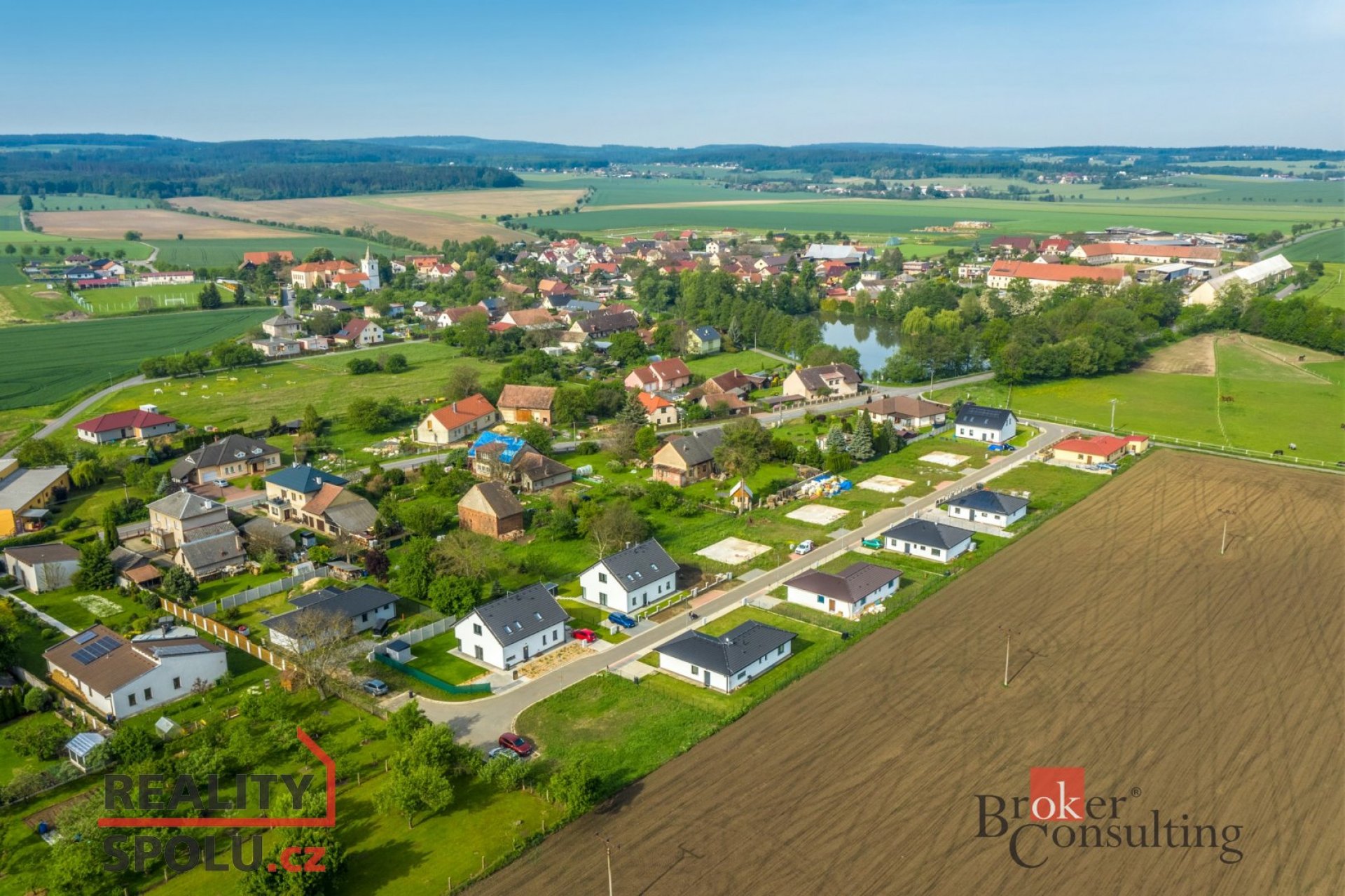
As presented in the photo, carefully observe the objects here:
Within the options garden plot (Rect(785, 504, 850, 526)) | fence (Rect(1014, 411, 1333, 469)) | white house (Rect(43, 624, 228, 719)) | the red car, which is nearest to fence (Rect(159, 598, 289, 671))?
white house (Rect(43, 624, 228, 719))

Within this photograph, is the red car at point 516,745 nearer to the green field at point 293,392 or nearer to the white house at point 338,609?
the white house at point 338,609

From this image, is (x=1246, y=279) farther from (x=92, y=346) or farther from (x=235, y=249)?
(x=235, y=249)

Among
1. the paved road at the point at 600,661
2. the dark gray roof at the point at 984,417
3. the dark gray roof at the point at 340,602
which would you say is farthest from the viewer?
the dark gray roof at the point at 984,417

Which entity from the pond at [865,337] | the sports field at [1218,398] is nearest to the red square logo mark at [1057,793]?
the sports field at [1218,398]

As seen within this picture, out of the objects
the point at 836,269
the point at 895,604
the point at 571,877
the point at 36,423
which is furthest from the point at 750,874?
the point at 836,269

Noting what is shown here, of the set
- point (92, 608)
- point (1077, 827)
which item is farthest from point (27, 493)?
point (1077, 827)

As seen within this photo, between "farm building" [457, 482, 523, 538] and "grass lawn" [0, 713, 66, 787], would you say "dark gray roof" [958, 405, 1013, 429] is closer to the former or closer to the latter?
"farm building" [457, 482, 523, 538]

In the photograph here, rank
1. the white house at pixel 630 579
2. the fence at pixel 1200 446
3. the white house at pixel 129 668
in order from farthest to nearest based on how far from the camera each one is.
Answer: the fence at pixel 1200 446
the white house at pixel 630 579
the white house at pixel 129 668
